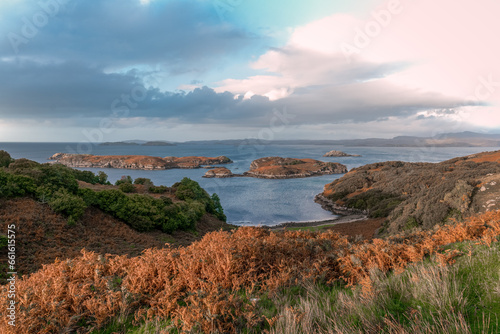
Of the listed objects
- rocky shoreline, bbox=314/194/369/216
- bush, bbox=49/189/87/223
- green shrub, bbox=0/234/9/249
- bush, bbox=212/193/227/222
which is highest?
bush, bbox=49/189/87/223

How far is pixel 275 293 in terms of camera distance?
4.48m

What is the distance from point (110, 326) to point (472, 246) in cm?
676

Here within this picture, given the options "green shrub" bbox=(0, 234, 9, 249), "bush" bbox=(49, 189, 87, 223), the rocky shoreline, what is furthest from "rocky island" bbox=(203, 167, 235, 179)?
"green shrub" bbox=(0, 234, 9, 249)

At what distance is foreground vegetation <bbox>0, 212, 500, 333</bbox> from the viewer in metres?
3.42

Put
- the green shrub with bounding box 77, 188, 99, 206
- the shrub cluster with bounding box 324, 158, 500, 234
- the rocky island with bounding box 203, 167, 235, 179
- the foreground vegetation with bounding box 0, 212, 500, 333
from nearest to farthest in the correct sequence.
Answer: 1. the foreground vegetation with bounding box 0, 212, 500, 333
2. the shrub cluster with bounding box 324, 158, 500, 234
3. the green shrub with bounding box 77, 188, 99, 206
4. the rocky island with bounding box 203, 167, 235, 179

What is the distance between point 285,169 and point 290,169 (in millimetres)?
3016

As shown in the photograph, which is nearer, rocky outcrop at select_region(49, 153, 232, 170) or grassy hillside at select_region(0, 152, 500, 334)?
grassy hillside at select_region(0, 152, 500, 334)

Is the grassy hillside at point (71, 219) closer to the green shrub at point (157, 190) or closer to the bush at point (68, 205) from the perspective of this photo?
the bush at point (68, 205)

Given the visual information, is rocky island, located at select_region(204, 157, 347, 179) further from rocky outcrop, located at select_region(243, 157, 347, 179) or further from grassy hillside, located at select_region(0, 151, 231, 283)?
grassy hillside, located at select_region(0, 151, 231, 283)

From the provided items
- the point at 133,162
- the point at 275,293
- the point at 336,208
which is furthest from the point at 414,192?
the point at 133,162

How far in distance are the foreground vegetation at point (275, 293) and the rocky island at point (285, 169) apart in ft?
310

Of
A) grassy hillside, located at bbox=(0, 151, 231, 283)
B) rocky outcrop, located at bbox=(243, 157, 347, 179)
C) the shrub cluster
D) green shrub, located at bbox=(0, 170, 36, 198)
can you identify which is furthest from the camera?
rocky outcrop, located at bbox=(243, 157, 347, 179)

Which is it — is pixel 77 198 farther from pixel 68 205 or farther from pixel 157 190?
pixel 157 190

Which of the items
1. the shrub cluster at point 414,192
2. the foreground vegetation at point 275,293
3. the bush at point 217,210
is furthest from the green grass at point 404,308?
the bush at point 217,210
